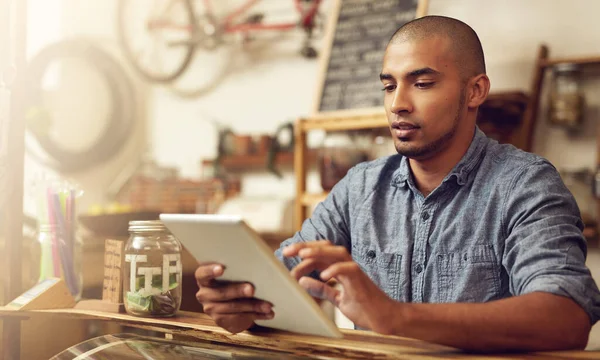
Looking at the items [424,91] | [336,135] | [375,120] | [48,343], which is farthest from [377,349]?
[336,135]

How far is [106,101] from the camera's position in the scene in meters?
5.27

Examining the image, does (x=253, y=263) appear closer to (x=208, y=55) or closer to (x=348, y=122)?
(x=348, y=122)

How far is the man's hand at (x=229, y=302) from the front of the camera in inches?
46.8

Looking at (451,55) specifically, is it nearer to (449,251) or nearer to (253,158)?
(449,251)

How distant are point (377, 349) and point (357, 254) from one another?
67cm

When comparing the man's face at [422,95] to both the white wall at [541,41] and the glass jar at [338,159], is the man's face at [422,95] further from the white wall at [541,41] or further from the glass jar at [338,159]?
the white wall at [541,41]

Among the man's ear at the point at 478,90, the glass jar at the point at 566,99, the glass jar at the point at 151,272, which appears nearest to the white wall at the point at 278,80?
the glass jar at the point at 566,99

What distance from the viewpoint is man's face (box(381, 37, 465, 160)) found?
1.51 m

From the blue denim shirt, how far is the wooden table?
0.20 metres

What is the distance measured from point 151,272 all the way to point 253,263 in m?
0.44

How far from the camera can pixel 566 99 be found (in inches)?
131

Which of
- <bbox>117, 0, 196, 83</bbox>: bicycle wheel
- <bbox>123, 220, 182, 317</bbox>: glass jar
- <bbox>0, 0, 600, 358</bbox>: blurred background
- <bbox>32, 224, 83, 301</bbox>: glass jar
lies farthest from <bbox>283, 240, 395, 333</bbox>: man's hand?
<bbox>117, 0, 196, 83</bbox>: bicycle wheel

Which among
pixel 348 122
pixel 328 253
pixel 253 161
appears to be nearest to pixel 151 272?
pixel 328 253

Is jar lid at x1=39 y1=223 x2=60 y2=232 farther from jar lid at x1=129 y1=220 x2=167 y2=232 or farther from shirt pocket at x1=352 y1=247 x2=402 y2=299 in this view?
shirt pocket at x1=352 y1=247 x2=402 y2=299
